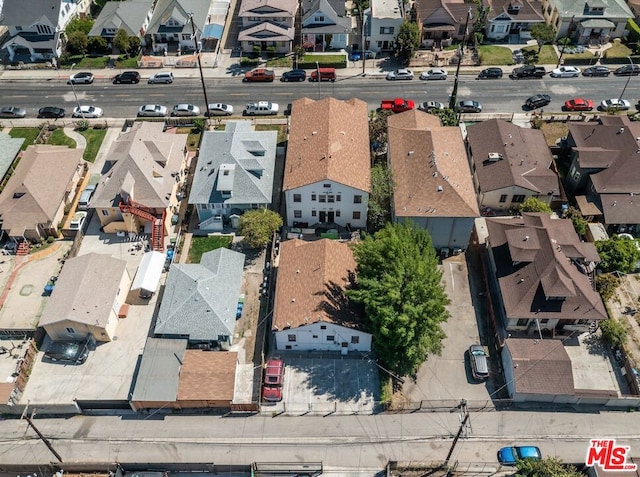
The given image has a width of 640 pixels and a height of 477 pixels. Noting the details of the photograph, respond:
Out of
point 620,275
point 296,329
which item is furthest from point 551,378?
point 296,329

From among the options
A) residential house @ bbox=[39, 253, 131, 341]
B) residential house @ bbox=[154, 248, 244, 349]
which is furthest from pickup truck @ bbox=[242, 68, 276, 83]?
residential house @ bbox=[39, 253, 131, 341]

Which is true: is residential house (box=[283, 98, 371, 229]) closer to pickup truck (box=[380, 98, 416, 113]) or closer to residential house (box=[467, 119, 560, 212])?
pickup truck (box=[380, 98, 416, 113])

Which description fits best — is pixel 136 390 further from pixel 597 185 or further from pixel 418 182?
pixel 597 185

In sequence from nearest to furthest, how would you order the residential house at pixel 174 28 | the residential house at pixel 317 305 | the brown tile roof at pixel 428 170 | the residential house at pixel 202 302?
1. the residential house at pixel 317 305
2. the residential house at pixel 202 302
3. the brown tile roof at pixel 428 170
4. the residential house at pixel 174 28

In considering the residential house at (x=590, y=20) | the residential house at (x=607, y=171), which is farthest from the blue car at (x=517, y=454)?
the residential house at (x=590, y=20)

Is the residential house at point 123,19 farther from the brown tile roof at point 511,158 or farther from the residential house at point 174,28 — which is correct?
the brown tile roof at point 511,158

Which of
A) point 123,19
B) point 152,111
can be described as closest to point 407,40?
point 152,111
